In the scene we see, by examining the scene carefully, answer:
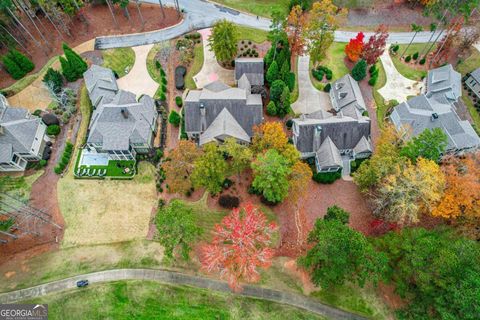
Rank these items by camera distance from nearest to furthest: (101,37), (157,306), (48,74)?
(157,306) < (48,74) < (101,37)

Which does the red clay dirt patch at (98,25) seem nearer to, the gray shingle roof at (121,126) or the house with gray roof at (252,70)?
the house with gray roof at (252,70)

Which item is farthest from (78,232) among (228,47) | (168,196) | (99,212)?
(228,47)

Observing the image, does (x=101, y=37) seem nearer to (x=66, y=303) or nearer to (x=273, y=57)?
(x=273, y=57)

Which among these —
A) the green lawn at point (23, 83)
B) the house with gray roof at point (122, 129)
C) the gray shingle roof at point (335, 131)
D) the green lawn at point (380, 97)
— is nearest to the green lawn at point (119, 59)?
the green lawn at point (23, 83)

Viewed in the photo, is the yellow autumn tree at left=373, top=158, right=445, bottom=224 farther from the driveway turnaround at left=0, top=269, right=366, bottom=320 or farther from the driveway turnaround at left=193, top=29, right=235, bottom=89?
the driveway turnaround at left=193, top=29, right=235, bottom=89

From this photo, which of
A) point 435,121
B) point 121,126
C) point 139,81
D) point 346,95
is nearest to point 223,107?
point 121,126

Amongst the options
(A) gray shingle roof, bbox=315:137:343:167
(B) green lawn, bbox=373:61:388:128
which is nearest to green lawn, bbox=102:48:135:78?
(A) gray shingle roof, bbox=315:137:343:167
